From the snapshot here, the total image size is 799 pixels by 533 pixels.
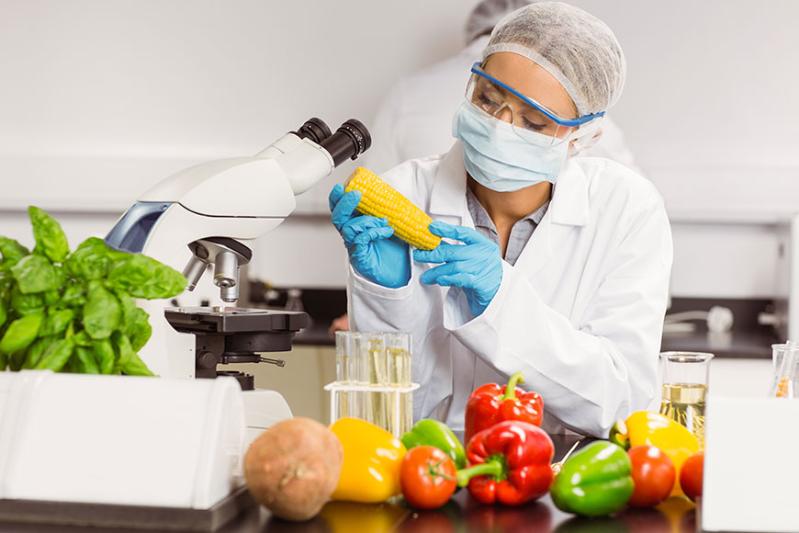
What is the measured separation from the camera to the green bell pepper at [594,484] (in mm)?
1234

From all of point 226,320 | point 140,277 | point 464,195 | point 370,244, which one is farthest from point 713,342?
point 140,277

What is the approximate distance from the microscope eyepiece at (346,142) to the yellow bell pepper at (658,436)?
2.02ft

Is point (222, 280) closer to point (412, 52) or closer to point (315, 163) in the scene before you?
point (315, 163)

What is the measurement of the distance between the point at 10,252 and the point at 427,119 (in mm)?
2439

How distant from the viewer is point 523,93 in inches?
77.4

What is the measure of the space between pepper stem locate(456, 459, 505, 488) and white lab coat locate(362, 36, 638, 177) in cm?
237

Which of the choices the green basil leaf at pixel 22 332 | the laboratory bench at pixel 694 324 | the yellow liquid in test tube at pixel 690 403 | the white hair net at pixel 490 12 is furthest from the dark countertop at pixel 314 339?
the green basil leaf at pixel 22 332

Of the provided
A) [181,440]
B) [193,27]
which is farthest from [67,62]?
[181,440]

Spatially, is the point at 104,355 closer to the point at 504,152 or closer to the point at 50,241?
the point at 50,241

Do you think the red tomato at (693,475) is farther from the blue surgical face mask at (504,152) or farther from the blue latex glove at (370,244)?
the blue surgical face mask at (504,152)

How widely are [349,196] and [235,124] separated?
2593 mm

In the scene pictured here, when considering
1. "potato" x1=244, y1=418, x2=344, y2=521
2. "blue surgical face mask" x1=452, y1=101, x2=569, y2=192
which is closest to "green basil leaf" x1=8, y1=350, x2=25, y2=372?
"potato" x1=244, y1=418, x2=344, y2=521

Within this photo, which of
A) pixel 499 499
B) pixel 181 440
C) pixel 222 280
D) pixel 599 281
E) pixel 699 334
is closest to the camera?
pixel 181 440

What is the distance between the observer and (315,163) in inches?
66.4
